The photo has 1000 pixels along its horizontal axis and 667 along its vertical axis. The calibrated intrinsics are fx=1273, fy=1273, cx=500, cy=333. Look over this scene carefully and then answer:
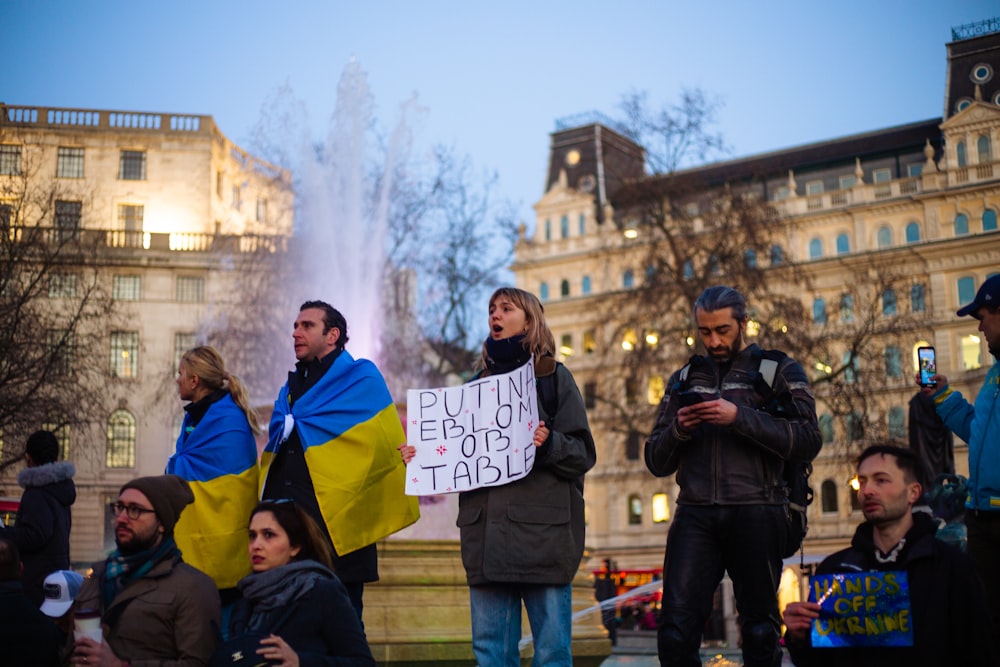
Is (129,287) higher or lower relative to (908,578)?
higher

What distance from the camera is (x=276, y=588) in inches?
205

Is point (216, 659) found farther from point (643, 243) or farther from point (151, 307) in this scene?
point (151, 307)

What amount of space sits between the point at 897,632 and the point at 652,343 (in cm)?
3294

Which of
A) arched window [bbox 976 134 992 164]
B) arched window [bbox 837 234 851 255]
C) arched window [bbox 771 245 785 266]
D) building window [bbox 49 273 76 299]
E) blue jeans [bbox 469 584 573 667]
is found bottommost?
blue jeans [bbox 469 584 573 667]

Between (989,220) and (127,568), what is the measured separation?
6248 cm

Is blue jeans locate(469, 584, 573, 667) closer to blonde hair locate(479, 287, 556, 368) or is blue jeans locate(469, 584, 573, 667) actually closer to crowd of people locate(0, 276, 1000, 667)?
crowd of people locate(0, 276, 1000, 667)

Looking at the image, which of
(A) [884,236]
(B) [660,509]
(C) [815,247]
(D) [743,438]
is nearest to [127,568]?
(D) [743,438]

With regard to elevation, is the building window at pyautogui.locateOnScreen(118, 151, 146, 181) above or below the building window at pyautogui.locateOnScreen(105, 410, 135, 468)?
above

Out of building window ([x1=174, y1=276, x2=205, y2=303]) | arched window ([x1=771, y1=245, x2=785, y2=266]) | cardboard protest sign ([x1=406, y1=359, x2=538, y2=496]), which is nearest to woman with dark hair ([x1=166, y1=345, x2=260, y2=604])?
cardboard protest sign ([x1=406, y1=359, x2=538, y2=496])

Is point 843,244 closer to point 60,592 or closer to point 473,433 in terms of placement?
point 473,433

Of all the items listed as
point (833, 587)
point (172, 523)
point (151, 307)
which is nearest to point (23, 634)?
point (172, 523)

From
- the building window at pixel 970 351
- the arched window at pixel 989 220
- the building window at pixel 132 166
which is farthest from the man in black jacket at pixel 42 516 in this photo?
the arched window at pixel 989 220

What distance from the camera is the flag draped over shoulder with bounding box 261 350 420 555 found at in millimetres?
6992

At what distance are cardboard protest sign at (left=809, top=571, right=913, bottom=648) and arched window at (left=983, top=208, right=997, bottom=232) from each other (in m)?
61.5
